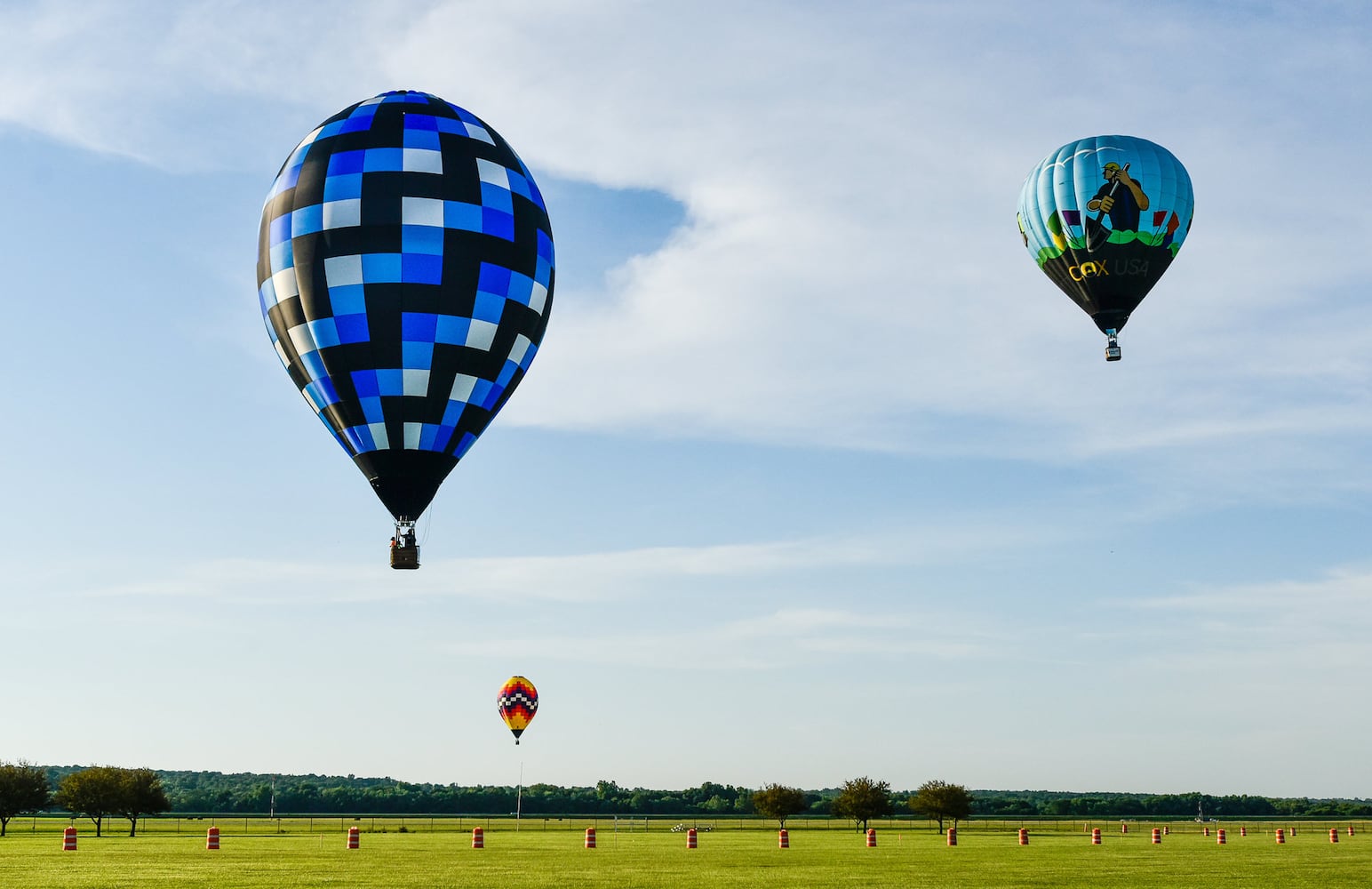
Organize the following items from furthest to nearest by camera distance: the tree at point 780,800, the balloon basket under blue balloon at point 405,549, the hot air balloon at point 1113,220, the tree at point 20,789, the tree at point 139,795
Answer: the tree at point 780,800 < the tree at point 139,795 < the tree at point 20,789 < the hot air balloon at point 1113,220 < the balloon basket under blue balloon at point 405,549

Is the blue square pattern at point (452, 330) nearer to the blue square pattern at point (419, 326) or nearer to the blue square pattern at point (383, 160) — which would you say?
the blue square pattern at point (419, 326)

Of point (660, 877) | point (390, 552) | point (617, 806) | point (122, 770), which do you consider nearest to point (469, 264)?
point (390, 552)

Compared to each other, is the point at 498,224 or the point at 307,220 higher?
the point at 498,224

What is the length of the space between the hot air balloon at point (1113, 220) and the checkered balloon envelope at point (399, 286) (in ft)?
69.9

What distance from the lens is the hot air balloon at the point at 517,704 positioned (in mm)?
83438

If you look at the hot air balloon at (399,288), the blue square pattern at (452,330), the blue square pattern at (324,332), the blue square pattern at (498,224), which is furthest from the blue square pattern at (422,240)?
the blue square pattern at (324,332)

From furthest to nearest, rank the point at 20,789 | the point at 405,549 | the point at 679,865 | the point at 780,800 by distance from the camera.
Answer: the point at 780,800 < the point at 20,789 < the point at 679,865 < the point at 405,549

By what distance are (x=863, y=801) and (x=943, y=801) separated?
18.9 feet

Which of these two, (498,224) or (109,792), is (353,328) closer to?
(498,224)

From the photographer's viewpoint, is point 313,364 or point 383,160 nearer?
point 313,364

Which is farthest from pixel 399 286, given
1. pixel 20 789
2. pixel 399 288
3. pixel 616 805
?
pixel 616 805

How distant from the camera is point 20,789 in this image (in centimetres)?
7031

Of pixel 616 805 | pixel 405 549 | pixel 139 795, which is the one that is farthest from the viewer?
pixel 616 805

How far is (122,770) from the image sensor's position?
3063 inches
